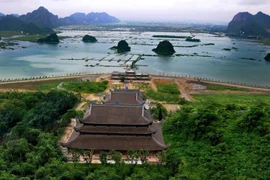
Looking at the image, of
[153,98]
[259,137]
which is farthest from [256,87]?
[259,137]

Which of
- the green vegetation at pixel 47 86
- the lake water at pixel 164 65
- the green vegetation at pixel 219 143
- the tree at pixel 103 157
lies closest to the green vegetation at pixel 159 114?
the green vegetation at pixel 219 143

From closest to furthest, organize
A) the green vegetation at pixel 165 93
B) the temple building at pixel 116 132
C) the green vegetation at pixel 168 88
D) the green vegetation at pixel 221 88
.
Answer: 1. the temple building at pixel 116 132
2. the green vegetation at pixel 165 93
3. the green vegetation at pixel 168 88
4. the green vegetation at pixel 221 88

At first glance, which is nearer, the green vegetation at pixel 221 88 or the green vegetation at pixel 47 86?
the green vegetation at pixel 47 86

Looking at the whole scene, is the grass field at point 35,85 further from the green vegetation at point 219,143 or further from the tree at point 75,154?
the tree at point 75,154

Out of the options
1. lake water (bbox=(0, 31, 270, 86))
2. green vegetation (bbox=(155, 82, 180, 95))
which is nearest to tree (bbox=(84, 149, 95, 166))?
green vegetation (bbox=(155, 82, 180, 95))

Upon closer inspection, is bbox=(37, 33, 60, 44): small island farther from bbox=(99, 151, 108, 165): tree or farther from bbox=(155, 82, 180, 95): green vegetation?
bbox=(99, 151, 108, 165): tree
